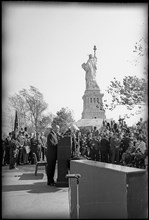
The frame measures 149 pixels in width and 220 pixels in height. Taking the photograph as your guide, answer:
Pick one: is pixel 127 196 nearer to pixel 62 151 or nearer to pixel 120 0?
pixel 120 0

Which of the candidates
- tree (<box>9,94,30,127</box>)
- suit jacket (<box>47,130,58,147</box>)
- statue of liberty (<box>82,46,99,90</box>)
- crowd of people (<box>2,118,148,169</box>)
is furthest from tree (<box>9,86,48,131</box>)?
statue of liberty (<box>82,46,99,90</box>)

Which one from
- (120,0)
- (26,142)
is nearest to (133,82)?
(26,142)

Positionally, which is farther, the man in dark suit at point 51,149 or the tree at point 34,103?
the tree at point 34,103

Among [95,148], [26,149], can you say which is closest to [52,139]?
[26,149]

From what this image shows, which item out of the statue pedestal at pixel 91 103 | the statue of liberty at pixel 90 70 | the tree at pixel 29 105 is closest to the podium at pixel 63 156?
the tree at pixel 29 105

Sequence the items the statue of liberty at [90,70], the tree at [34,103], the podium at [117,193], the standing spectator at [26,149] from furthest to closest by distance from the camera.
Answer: the statue of liberty at [90,70], the tree at [34,103], the standing spectator at [26,149], the podium at [117,193]

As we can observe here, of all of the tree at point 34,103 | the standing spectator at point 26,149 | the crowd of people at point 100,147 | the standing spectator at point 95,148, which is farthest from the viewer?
the tree at point 34,103

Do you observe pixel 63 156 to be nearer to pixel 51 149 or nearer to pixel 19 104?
pixel 51 149

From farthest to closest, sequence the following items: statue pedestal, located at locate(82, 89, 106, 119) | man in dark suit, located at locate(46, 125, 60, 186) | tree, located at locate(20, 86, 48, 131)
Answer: statue pedestal, located at locate(82, 89, 106, 119), tree, located at locate(20, 86, 48, 131), man in dark suit, located at locate(46, 125, 60, 186)

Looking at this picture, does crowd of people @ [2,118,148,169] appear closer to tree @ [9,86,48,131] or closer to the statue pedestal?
tree @ [9,86,48,131]

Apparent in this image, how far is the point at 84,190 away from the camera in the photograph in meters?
5.01

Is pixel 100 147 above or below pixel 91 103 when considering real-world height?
below

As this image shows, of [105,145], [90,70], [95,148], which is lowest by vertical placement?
[95,148]

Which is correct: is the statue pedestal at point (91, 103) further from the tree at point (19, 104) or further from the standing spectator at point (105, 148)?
the standing spectator at point (105, 148)
